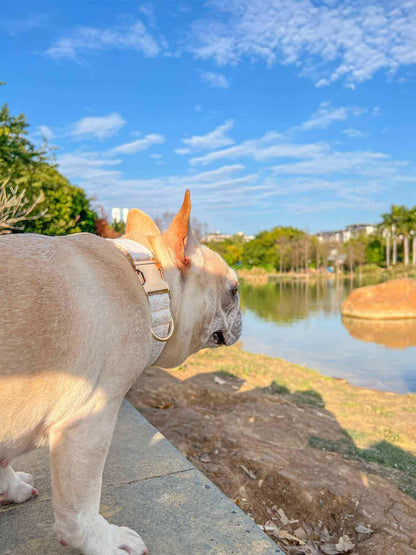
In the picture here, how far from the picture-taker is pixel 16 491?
2637 mm

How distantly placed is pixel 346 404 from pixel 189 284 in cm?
713

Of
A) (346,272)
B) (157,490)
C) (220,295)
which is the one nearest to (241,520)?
(157,490)

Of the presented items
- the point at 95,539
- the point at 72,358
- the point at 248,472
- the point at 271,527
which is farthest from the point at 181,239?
the point at 248,472

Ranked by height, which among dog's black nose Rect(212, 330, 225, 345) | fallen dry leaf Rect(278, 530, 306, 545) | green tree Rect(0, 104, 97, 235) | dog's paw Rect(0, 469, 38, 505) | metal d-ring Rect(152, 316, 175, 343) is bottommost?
fallen dry leaf Rect(278, 530, 306, 545)

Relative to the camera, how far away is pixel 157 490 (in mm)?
2762

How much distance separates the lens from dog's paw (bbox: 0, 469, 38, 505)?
2.61 metres

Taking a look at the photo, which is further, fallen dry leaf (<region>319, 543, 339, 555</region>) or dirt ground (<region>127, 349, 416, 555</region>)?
dirt ground (<region>127, 349, 416, 555</region>)

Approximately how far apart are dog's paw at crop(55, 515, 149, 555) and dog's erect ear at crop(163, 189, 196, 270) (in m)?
1.34

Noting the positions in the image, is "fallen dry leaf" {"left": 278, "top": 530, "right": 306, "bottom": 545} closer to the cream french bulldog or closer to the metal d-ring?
the cream french bulldog

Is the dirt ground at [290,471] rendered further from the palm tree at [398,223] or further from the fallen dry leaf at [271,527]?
the palm tree at [398,223]

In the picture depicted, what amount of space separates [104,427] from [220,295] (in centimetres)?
111

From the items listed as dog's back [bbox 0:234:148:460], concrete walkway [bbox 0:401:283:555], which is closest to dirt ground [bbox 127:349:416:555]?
concrete walkway [bbox 0:401:283:555]

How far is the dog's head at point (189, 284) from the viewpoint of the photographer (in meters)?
2.49

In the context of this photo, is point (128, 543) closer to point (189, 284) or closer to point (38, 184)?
point (189, 284)
